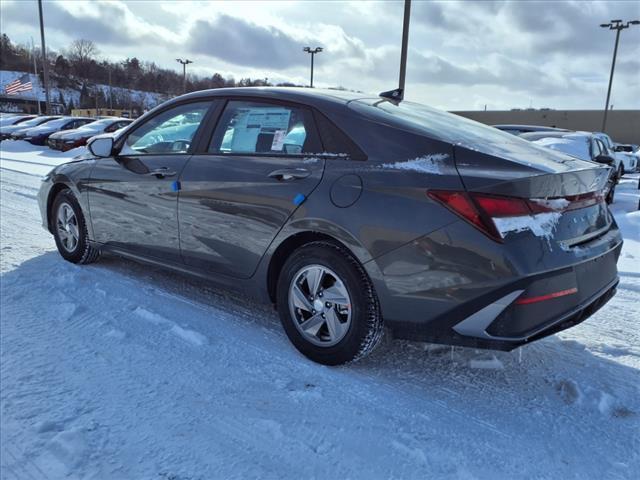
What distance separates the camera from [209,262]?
3.54 metres

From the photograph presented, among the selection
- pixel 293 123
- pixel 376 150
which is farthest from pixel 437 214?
pixel 293 123

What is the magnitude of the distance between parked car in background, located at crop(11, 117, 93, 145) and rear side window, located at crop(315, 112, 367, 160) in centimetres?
2296

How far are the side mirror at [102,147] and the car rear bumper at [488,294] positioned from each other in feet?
9.20

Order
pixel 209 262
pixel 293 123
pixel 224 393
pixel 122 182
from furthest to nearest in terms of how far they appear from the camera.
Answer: pixel 122 182 → pixel 209 262 → pixel 293 123 → pixel 224 393

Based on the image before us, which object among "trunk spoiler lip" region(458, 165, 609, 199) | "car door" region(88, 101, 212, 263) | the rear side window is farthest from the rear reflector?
"car door" region(88, 101, 212, 263)

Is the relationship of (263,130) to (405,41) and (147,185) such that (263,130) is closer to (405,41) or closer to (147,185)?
(147,185)

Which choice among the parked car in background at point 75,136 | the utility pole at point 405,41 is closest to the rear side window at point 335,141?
the utility pole at point 405,41

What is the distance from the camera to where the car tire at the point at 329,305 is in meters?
2.78

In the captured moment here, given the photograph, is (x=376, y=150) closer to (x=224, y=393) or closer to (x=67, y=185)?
(x=224, y=393)

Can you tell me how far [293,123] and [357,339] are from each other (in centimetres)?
141

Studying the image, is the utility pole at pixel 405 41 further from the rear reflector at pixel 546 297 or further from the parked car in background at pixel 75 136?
the parked car in background at pixel 75 136

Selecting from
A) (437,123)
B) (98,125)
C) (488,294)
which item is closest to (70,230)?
(437,123)

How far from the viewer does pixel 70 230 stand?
4742 mm

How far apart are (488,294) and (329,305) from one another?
0.91 meters
